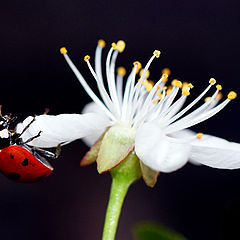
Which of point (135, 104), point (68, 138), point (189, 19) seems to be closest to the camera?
point (68, 138)

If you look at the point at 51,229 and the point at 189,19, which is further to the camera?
the point at 189,19

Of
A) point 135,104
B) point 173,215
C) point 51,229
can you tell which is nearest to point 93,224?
point 51,229

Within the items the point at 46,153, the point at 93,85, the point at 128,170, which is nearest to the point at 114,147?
the point at 128,170

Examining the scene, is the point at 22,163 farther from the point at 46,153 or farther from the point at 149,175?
the point at 149,175

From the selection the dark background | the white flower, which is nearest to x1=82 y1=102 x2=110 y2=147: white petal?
the white flower

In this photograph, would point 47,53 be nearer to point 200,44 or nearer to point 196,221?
point 200,44

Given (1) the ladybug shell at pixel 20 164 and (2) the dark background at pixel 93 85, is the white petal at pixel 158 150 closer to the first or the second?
(1) the ladybug shell at pixel 20 164

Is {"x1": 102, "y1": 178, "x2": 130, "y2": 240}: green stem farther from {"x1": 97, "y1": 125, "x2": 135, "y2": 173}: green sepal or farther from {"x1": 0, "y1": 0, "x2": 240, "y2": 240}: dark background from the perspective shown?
{"x1": 0, "y1": 0, "x2": 240, "y2": 240}: dark background
